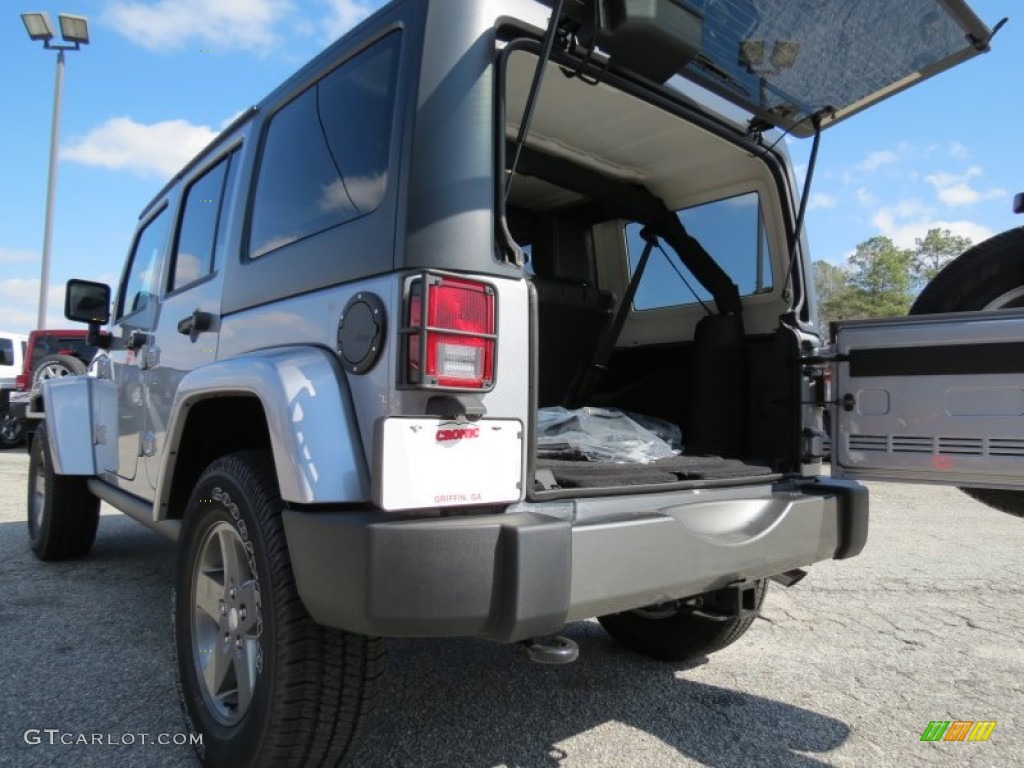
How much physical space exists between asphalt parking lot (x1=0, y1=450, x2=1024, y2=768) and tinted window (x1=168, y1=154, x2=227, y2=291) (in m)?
1.66

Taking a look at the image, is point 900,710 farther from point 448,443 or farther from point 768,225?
point 448,443

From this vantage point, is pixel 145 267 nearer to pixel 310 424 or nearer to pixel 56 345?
pixel 310 424

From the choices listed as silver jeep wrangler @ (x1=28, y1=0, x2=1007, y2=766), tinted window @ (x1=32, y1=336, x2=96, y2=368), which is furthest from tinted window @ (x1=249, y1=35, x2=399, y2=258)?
tinted window @ (x1=32, y1=336, x2=96, y2=368)

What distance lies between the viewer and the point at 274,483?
1.96 m

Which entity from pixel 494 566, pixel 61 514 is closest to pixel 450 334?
pixel 494 566

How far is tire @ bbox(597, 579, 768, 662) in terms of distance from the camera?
2992 mm

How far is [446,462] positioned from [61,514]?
3914 mm

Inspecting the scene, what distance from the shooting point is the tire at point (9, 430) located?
45.9ft

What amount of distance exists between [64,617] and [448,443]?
2.99 metres

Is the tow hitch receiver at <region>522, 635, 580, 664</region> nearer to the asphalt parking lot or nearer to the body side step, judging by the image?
the asphalt parking lot

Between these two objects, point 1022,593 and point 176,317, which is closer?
point 176,317

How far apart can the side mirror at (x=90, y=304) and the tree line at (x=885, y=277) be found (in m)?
36.2

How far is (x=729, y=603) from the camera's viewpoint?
2375 millimetres

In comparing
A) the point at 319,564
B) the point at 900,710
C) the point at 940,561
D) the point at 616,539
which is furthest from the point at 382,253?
the point at 940,561
